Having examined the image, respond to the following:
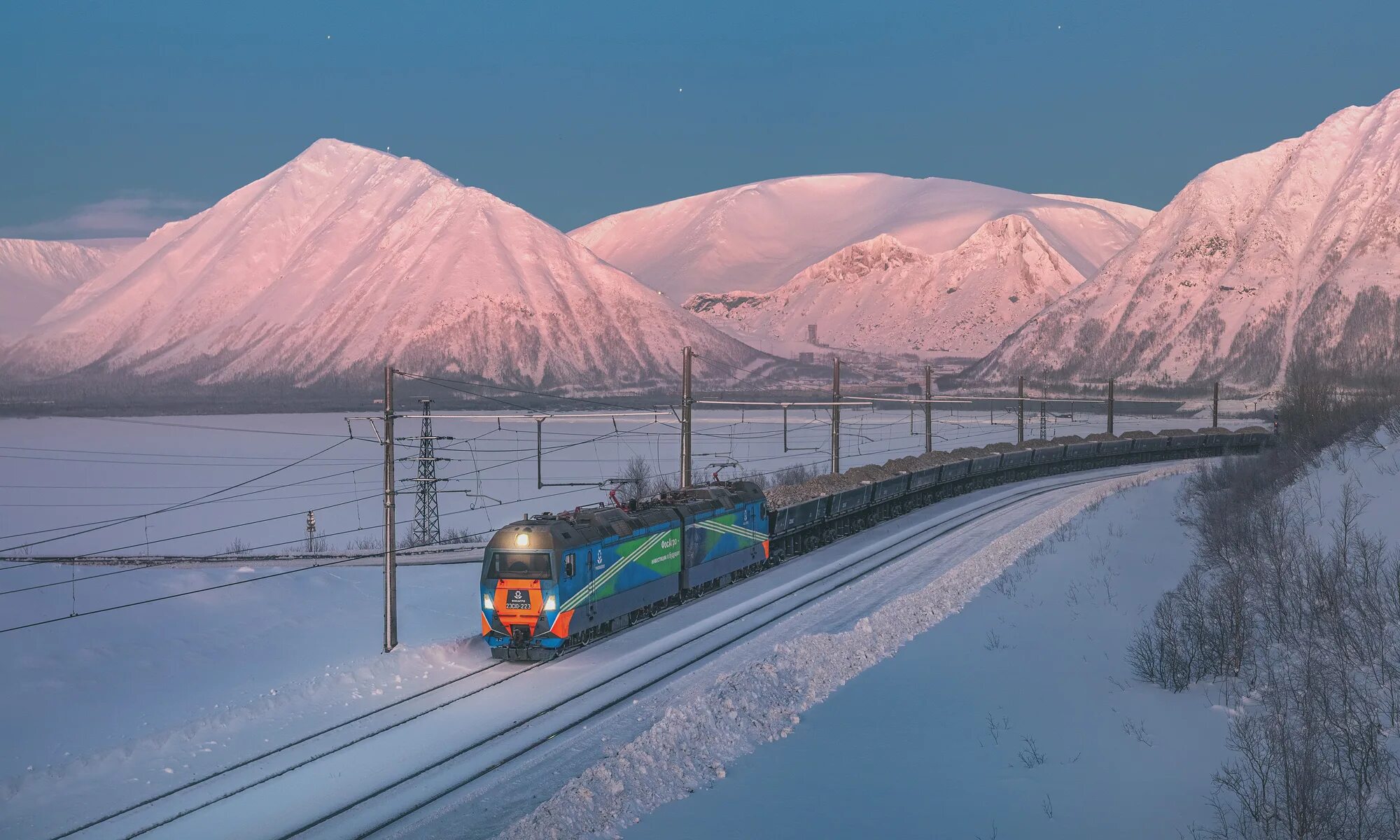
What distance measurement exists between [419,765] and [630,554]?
1242cm

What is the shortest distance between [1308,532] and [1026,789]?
64.0ft

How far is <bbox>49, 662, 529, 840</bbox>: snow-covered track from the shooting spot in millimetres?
19109

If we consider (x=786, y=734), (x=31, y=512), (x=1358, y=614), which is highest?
(x=1358, y=614)

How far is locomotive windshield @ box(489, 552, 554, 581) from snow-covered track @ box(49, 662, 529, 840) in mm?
2553

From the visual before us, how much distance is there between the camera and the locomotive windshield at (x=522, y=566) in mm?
29375

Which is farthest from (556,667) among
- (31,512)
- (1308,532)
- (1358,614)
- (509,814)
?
(31,512)

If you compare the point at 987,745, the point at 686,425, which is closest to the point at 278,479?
the point at 686,425

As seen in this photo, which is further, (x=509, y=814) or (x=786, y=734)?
(x=786, y=734)

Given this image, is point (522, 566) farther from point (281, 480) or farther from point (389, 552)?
point (281, 480)

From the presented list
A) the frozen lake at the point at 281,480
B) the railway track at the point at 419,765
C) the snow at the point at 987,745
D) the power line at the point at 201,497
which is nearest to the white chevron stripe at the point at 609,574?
the railway track at the point at 419,765

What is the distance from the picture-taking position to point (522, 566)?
29.7m

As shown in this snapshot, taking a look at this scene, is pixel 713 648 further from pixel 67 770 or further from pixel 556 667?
pixel 67 770

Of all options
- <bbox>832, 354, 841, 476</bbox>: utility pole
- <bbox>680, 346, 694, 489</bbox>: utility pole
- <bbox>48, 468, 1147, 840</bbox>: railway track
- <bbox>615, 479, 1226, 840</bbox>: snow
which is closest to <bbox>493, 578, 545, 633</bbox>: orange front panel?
<bbox>48, 468, 1147, 840</bbox>: railway track

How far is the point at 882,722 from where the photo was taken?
23.5 m
